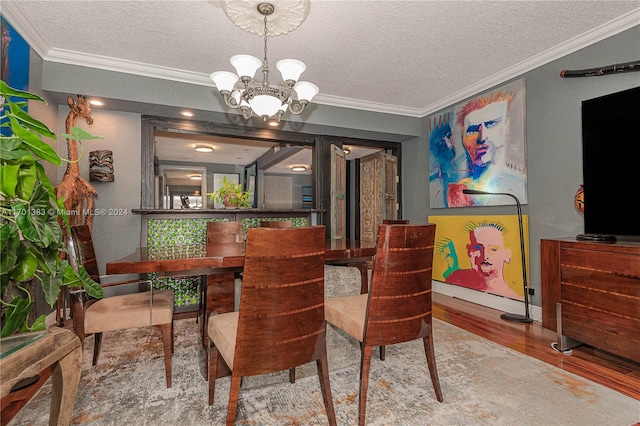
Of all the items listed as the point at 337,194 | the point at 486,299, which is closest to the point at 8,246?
the point at 337,194

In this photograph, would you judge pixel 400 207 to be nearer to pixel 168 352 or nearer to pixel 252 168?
pixel 168 352

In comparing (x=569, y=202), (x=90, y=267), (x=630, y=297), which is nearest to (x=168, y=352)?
(x=90, y=267)

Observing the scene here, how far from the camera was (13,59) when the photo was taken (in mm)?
2336

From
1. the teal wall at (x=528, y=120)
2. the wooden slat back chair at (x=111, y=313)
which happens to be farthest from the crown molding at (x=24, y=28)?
the wooden slat back chair at (x=111, y=313)

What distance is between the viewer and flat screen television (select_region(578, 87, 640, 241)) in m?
2.21

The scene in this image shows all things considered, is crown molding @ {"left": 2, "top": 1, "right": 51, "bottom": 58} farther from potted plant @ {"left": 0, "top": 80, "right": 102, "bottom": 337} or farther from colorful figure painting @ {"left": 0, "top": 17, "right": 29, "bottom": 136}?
potted plant @ {"left": 0, "top": 80, "right": 102, "bottom": 337}

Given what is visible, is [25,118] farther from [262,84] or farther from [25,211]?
[262,84]

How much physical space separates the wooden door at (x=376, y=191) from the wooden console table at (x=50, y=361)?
140 inches

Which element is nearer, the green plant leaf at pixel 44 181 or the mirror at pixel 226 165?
the green plant leaf at pixel 44 181

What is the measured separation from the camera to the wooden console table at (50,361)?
2.66ft

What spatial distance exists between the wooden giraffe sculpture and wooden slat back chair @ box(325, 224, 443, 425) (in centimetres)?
244

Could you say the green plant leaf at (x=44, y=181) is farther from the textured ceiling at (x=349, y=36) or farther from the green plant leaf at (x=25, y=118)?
the textured ceiling at (x=349, y=36)

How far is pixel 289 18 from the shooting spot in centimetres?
218

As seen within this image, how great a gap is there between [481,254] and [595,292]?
1.52 meters
